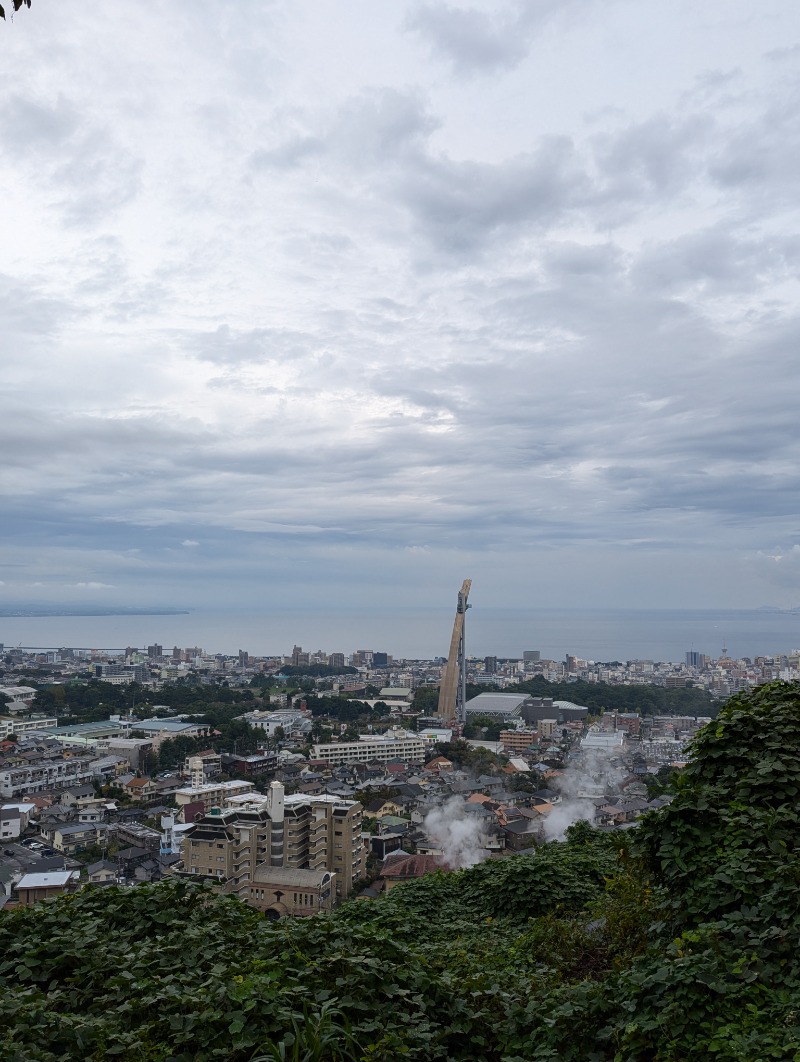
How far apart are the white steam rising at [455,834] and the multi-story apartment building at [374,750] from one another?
9.43m

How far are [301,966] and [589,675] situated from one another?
159ft

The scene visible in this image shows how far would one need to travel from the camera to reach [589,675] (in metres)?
48.6

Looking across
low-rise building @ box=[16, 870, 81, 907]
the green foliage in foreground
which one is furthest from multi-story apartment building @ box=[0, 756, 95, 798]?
the green foliage in foreground

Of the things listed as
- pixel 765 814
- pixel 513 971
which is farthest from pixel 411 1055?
pixel 765 814

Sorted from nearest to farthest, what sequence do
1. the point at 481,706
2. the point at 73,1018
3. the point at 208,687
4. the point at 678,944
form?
the point at 73,1018, the point at 678,944, the point at 481,706, the point at 208,687

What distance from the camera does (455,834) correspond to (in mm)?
14516

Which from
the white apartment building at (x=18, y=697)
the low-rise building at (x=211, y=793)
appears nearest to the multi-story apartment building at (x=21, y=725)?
the white apartment building at (x=18, y=697)

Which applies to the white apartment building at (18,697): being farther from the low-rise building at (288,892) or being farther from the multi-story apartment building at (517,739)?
the low-rise building at (288,892)

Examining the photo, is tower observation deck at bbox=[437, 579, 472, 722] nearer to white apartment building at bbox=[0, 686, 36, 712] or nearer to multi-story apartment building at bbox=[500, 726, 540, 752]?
multi-story apartment building at bbox=[500, 726, 540, 752]

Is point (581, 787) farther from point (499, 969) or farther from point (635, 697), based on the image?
point (635, 697)

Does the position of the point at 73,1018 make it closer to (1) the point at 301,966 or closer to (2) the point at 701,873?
(1) the point at 301,966

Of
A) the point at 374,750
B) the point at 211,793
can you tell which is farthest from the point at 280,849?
the point at 374,750

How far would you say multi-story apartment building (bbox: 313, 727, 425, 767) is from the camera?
26266 millimetres

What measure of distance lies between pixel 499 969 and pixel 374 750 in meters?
24.9
